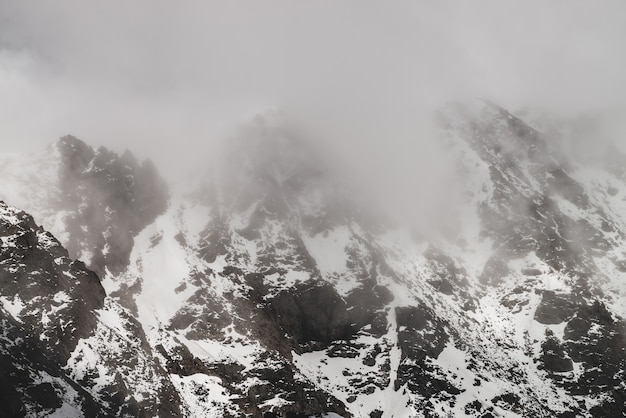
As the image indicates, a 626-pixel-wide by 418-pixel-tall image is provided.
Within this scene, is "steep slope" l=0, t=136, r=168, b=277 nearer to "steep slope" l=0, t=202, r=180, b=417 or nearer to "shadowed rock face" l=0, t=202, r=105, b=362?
"shadowed rock face" l=0, t=202, r=105, b=362

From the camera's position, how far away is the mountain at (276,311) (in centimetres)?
10962

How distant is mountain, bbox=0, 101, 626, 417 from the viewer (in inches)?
4316

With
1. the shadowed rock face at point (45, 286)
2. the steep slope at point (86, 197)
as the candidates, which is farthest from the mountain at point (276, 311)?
the steep slope at point (86, 197)

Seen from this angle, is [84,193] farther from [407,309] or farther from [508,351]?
Answer: [508,351]

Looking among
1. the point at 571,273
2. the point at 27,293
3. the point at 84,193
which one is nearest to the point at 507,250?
the point at 571,273

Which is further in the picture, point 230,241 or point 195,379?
point 230,241

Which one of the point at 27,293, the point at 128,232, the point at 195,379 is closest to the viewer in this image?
the point at 27,293

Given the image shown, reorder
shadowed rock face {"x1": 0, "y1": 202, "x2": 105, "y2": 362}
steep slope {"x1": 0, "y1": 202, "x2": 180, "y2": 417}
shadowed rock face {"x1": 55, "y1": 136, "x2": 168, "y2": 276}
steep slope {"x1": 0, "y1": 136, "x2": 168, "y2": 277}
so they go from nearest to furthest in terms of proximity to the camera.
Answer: steep slope {"x1": 0, "y1": 202, "x2": 180, "y2": 417} → shadowed rock face {"x1": 0, "y1": 202, "x2": 105, "y2": 362} → shadowed rock face {"x1": 55, "y1": 136, "x2": 168, "y2": 276} → steep slope {"x1": 0, "y1": 136, "x2": 168, "y2": 277}

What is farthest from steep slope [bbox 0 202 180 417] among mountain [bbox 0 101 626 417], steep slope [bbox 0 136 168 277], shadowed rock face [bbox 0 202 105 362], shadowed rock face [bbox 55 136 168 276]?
shadowed rock face [bbox 55 136 168 276]

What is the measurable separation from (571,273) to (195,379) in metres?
120

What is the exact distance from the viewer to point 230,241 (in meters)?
182

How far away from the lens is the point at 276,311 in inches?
6442

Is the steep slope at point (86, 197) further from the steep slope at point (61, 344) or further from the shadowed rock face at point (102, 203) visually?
the steep slope at point (61, 344)

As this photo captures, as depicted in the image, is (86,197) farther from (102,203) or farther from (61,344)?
(61,344)
